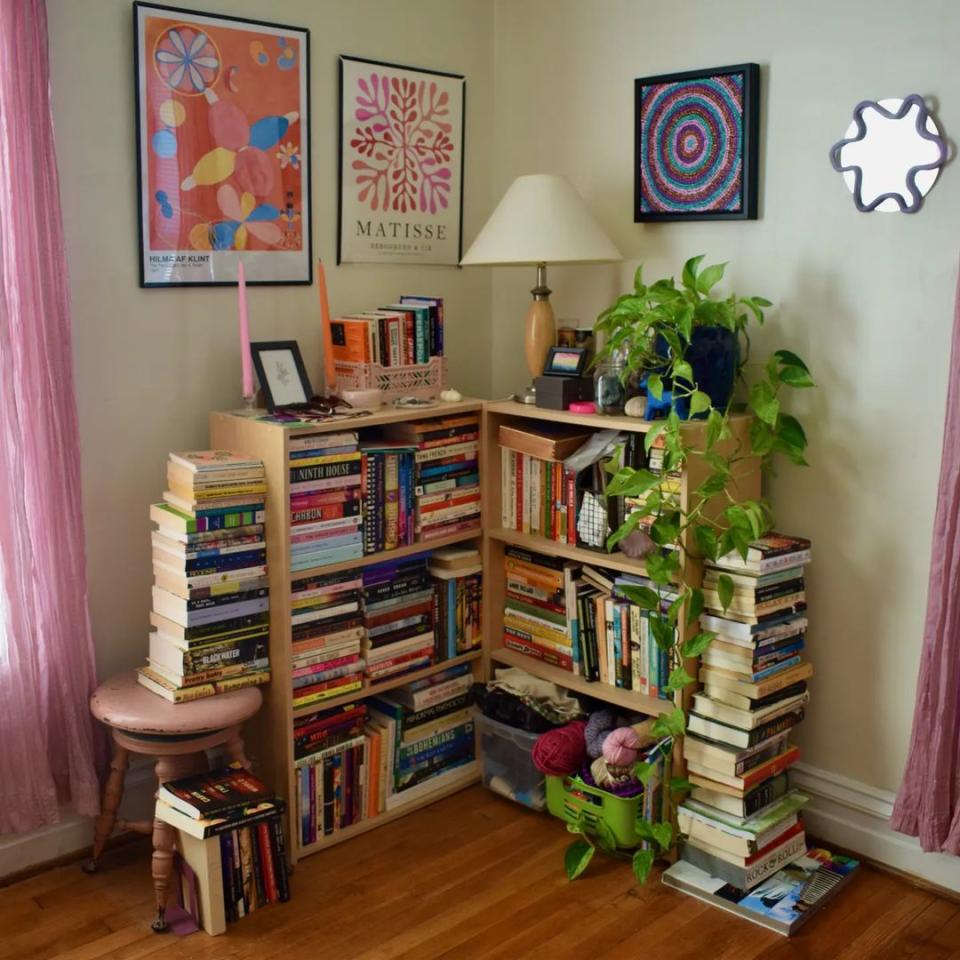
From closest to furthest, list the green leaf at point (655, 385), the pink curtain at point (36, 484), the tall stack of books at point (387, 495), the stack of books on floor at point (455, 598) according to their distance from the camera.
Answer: the pink curtain at point (36, 484) → the green leaf at point (655, 385) → the tall stack of books at point (387, 495) → the stack of books on floor at point (455, 598)

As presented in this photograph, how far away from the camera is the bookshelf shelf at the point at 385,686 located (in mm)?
2709

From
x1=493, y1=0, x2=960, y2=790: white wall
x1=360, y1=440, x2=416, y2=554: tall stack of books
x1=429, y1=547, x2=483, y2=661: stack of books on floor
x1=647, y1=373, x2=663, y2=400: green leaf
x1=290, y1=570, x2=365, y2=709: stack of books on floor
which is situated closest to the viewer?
x1=493, y1=0, x2=960, y2=790: white wall

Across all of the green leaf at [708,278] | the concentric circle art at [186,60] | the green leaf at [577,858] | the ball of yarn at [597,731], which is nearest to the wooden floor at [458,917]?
the green leaf at [577,858]

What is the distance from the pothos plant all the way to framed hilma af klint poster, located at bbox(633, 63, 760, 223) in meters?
0.29

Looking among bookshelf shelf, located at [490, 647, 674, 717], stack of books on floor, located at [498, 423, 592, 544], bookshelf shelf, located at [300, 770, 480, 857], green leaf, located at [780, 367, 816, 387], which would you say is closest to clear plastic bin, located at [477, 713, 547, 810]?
bookshelf shelf, located at [300, 770, 480, 857]

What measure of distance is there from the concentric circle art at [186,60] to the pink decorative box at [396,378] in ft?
2.49

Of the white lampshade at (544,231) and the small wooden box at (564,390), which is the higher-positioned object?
the white lampshade at (544,231)

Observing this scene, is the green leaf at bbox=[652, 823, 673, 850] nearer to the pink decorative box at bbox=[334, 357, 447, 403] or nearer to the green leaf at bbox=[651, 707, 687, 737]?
the green leaf at bbox=[651, 707, 687, 737]

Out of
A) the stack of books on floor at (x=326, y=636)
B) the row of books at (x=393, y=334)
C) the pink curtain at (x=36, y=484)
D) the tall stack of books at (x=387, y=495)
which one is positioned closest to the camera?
the pink curtain at (x=36, y=484)

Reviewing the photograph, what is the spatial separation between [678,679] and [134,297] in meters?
1.55

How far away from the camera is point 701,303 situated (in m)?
2.60

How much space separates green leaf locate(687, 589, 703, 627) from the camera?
8.27ft

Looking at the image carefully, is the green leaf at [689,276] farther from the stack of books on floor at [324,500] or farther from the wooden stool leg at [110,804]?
the wooden stool leg at [110,804]

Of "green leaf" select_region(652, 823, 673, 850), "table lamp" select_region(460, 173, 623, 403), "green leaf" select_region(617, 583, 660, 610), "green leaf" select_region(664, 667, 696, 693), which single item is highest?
"table lamp" select_region(460, 173, 623, 403)
